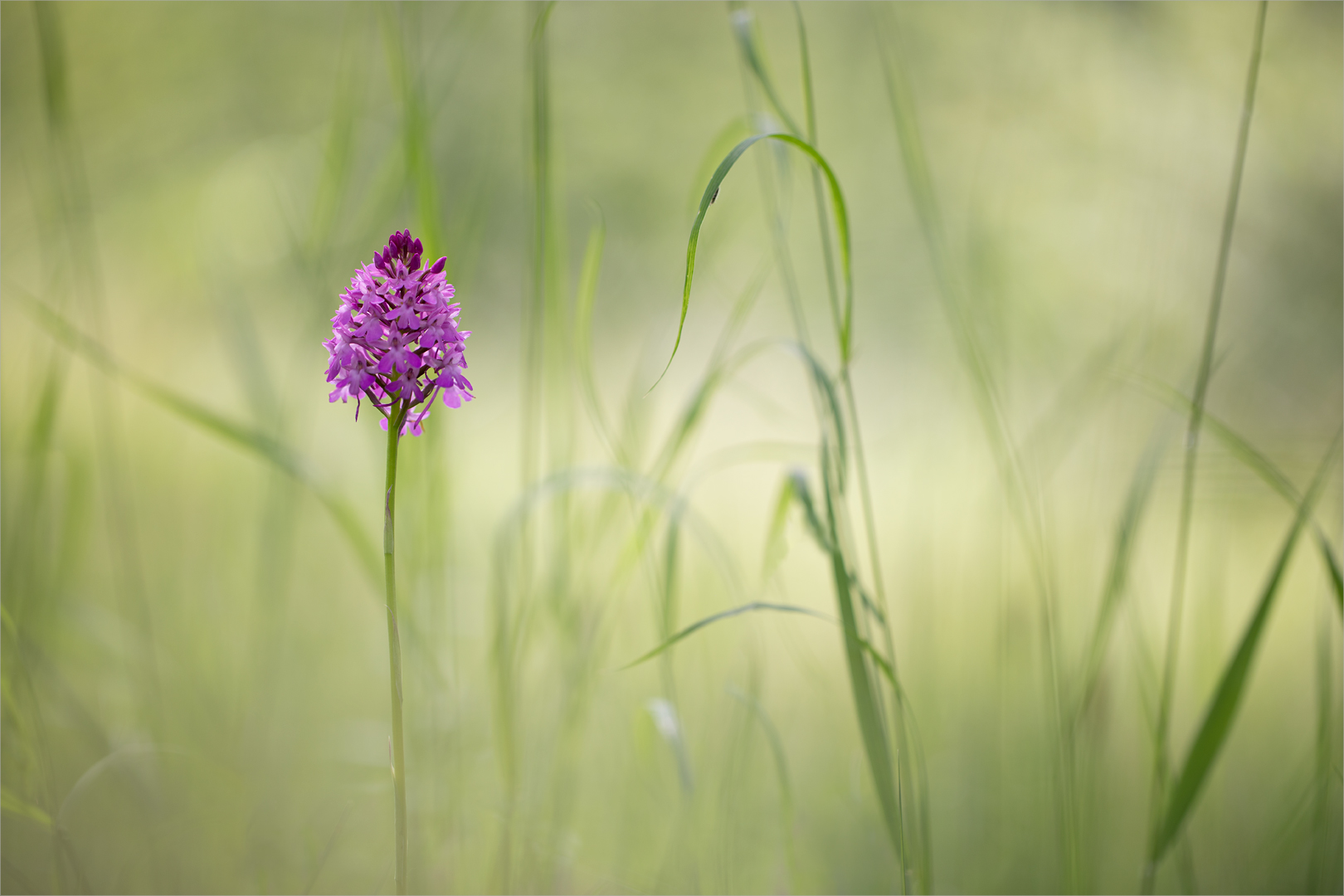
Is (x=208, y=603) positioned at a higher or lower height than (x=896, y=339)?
lower

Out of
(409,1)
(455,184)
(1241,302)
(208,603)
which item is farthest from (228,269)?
(1241,302)

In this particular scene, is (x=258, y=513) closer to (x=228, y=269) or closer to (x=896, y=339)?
(x=228, y=269)

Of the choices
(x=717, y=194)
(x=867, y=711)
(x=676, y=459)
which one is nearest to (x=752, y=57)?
(x=717, y=194)

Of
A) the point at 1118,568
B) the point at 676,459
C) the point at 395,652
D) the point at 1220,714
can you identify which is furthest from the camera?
the point at 676,459

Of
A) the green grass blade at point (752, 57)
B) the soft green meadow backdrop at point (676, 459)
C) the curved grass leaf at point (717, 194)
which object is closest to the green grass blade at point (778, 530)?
the soft green meadow backdrop at point (676, 459)

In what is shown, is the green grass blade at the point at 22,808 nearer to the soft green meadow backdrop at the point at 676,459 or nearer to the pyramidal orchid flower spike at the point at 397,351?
the soft green meadow backdrop at the point at 676,459

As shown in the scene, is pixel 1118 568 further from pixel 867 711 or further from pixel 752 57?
pixel 752 57
